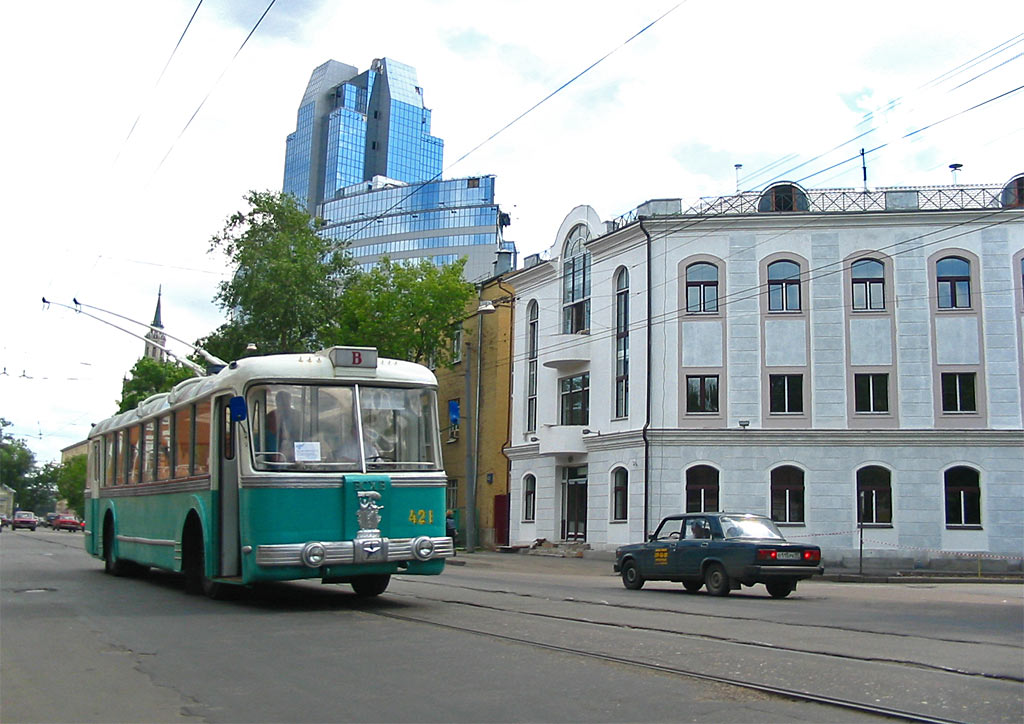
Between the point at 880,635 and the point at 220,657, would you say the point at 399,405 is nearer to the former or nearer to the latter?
the point at 220,657

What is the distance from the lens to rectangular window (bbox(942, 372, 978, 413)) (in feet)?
111

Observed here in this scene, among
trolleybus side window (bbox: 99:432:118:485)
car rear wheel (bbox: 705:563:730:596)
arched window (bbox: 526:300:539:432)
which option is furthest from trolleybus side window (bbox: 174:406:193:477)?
arched window (bbox: 526:300:539:432)

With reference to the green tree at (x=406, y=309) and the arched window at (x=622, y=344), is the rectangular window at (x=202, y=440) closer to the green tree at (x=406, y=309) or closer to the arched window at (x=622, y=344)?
the arched window at (x=622, y=344)

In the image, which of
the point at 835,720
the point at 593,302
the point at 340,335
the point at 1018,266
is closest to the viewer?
the point at 835,720

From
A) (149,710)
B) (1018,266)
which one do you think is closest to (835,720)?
(149,710)

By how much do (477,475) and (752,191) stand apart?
1846 centimetres

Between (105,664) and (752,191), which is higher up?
(752,191)

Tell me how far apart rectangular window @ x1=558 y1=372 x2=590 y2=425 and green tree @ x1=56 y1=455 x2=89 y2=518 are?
82.5m

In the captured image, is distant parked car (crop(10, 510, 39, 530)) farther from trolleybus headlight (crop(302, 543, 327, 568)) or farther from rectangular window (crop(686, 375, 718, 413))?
trolleybus headlight (crop(302, 543, 327, 568))

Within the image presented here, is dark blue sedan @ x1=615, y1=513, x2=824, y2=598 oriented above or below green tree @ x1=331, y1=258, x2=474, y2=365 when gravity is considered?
below

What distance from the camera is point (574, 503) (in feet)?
131

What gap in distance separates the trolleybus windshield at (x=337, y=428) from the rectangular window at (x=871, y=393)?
2397 centimetres

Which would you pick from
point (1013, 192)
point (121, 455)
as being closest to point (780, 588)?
point (121, 455)

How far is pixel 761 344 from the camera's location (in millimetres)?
34938
